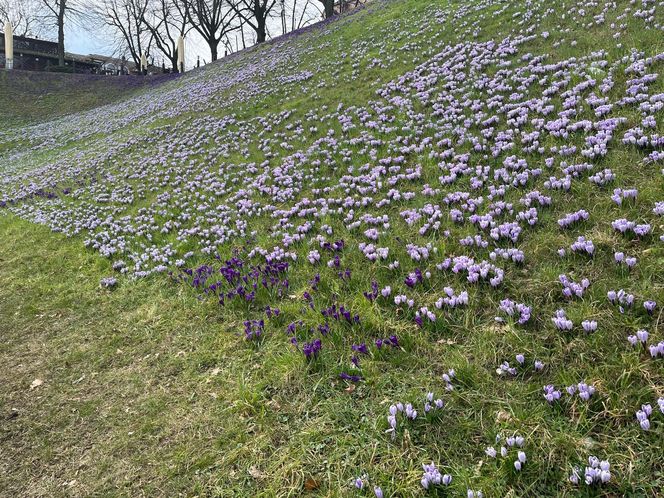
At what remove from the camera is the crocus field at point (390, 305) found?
3.22 metres

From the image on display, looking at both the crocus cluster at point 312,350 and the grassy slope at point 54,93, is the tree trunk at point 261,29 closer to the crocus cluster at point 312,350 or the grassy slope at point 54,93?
the grassy slope at point 54,93

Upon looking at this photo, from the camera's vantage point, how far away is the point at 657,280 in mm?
3809

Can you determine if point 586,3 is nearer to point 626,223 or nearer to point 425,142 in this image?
point 425,142

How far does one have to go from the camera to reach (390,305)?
4844 mm

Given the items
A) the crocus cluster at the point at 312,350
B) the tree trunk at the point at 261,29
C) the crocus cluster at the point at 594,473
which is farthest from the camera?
the tree trunk at the point at 261,29

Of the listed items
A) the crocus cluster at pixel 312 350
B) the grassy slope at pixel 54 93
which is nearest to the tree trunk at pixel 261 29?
the grassy slope at pixel 54 93

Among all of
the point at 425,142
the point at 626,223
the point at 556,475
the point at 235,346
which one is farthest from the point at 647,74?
the point at 235,346

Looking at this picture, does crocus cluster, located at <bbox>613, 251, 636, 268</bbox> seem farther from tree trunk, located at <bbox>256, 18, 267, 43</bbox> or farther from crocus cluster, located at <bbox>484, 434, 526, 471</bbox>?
tree trunk, located at <bbox>256, 18, 267, 43</bbox>

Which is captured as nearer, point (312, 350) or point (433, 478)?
point (433, 478)

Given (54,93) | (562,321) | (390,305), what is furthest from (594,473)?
A: (54,93)

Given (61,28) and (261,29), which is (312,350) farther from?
(61,28)

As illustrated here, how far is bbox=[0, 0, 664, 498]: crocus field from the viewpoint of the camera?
3225 millimetres

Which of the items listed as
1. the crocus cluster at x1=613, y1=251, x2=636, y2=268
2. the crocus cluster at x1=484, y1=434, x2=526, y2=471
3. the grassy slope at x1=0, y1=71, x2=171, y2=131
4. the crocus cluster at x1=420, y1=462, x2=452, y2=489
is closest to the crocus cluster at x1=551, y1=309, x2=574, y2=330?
the crocus cluster at x1=613, y1=251, x2=636, y2=268

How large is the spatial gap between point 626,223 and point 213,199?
8029 millimetres
